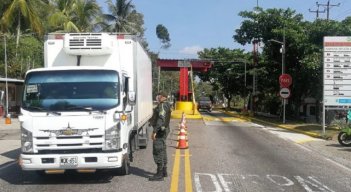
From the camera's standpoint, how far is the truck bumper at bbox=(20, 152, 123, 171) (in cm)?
748

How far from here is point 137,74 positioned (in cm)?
1012

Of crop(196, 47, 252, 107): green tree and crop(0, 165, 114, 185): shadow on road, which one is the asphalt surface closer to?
crop(0, 165, 114, 185): shadow on road

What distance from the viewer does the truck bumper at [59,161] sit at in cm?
748

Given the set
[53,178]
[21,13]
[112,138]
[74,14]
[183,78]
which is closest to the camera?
[112,138]

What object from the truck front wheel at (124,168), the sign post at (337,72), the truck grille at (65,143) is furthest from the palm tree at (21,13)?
the truck grille at (65,143)

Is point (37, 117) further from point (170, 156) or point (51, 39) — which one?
point (170, 156)

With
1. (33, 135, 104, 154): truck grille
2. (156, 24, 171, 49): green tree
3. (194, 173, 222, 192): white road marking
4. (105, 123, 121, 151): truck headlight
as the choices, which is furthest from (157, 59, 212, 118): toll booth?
(156, 24, 171, 49): green tree

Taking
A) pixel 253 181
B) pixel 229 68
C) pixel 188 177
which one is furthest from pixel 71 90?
pixel 229 68

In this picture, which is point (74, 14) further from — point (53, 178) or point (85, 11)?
point (53, 178)

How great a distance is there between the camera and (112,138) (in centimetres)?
763

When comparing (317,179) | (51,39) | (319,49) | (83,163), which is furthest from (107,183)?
(319,49)

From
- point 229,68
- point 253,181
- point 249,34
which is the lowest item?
point 253,181

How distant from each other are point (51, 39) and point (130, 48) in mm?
1876

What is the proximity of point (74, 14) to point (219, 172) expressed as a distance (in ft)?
110
